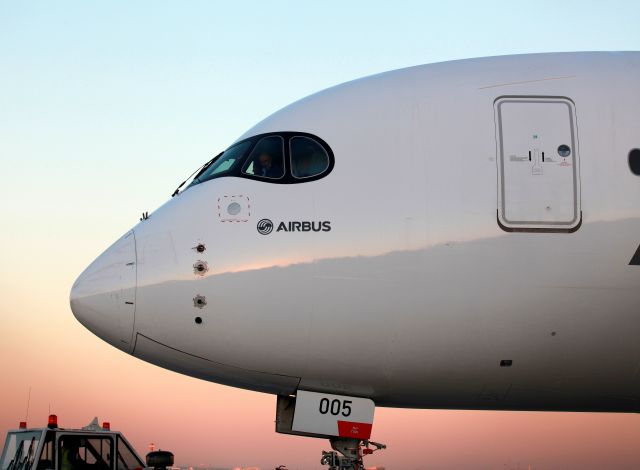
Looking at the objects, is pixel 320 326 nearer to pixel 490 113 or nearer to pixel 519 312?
pixel 519 312

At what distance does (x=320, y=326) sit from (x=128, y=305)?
7.71 ft

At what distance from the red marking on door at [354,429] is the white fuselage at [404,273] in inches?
16.3

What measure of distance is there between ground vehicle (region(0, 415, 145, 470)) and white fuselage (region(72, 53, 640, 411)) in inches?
55.8

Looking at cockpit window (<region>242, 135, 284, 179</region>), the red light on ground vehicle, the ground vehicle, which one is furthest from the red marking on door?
the red light on ground vehicle

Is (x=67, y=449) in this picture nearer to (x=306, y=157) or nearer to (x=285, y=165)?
(x=285, y=165)

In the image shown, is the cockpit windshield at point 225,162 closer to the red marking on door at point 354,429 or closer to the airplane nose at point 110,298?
the airplane nose at point 110,298

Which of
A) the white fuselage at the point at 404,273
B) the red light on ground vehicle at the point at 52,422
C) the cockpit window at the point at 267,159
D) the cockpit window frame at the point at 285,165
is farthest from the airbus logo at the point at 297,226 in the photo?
the red light on ground vehicle at the point at 52,422

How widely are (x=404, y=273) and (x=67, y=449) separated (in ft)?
15.9

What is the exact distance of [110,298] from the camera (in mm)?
11938

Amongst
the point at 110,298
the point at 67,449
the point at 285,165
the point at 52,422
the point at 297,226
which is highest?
the point at 285,165

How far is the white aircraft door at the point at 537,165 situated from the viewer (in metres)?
12.3

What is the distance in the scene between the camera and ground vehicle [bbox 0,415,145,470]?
12.4m

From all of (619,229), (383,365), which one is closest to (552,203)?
(619,229)

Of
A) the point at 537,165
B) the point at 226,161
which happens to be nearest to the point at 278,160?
the point at 226,161
